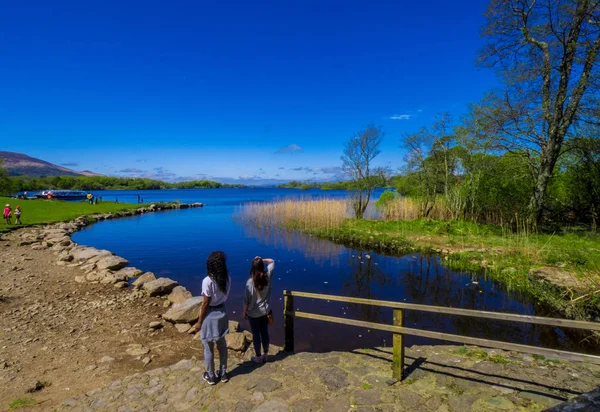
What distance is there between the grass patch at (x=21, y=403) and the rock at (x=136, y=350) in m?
1.71

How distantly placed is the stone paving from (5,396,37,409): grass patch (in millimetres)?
493

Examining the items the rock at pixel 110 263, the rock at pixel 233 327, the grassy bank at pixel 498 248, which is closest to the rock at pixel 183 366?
the rock at pixel 233 327

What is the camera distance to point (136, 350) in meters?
5.86

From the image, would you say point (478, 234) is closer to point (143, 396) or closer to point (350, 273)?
point (350, 273)

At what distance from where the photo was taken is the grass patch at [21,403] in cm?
396

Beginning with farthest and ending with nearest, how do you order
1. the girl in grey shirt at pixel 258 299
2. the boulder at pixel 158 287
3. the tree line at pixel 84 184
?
the tree line at pixel 84 184
the boulder at pixel 158 287
the girl in grey shirt at pixel 258 299

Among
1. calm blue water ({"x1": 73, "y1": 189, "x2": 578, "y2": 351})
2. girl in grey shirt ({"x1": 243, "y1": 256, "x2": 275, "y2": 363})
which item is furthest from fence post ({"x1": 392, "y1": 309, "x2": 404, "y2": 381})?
calm blue water ({"x1": 73, "y1": 189, "x2": 578, "y2": 351})

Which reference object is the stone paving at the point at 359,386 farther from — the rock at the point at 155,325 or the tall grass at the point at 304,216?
the tall grass at the point at 304,216

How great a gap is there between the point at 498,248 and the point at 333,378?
1153cm

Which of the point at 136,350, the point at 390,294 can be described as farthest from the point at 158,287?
the point at 390,294

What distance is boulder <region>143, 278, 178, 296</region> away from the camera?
352 inches

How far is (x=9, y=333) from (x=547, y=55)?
2124 centimetres

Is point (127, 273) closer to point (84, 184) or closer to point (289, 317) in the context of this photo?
point (289, 317)

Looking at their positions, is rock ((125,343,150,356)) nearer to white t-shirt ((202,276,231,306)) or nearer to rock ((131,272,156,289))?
white t-shirt ((202,276,231,306))
